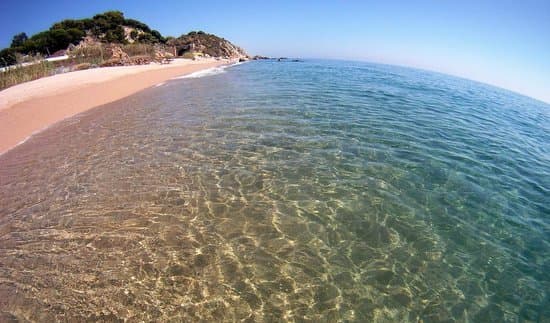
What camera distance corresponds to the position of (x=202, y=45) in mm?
78438

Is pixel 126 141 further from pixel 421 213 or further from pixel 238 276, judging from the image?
pixel 421 213

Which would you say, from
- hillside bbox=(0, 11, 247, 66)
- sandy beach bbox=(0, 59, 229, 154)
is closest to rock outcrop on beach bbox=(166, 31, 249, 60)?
hillside bbox=(0, 11, 247, 66)

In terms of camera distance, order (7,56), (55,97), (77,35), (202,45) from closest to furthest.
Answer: (55,97) → (7,56) → (77,35) → (202,45)

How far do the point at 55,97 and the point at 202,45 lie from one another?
6543 centimetres

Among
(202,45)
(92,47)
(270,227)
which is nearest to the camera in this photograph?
(270,227)

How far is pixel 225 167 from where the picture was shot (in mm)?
9688

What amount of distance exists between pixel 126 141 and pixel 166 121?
3.10 meters

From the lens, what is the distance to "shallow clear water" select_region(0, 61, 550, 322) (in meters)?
5.07

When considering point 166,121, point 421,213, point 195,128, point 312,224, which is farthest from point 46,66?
point 421,213

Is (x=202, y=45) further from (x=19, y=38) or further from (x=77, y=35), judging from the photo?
(x=19, y=38)

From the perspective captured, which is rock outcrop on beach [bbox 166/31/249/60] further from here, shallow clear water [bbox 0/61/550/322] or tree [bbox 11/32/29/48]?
shallow clear water [bbox 0/61/550/322]

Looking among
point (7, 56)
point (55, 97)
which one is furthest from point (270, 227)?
point (7, 56)

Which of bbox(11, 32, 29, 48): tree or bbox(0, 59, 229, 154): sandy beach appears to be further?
bbox(11, 32, 29, 48): tree

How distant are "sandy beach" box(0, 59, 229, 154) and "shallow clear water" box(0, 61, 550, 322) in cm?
266
